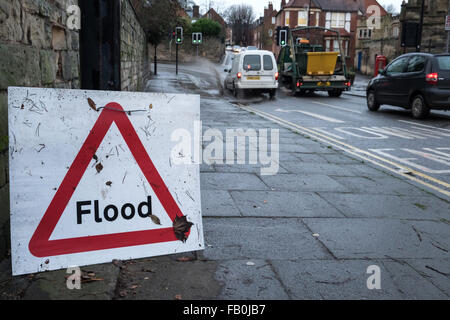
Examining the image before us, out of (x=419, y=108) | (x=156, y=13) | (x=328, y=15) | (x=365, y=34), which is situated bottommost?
(x=419, y=108)

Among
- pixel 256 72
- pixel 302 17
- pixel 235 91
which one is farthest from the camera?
pixel 302 17

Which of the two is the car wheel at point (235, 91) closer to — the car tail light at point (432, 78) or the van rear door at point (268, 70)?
the van rear door at point (268, 70)

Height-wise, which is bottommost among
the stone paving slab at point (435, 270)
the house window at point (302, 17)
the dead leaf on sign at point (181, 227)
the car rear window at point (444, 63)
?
the stone paving slab at point (435, 270)

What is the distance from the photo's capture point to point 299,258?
333 cm

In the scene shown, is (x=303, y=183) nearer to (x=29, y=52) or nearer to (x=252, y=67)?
(x=29, y=52)

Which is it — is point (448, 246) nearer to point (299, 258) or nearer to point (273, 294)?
point (299, 258)

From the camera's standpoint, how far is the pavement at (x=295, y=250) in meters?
2.76

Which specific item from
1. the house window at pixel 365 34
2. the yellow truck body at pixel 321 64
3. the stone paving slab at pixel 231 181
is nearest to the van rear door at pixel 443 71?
the yellow truck body at pixel 321 64

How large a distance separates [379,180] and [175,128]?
3.74m

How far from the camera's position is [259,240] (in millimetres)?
3674

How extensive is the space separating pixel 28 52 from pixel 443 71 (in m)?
11.8

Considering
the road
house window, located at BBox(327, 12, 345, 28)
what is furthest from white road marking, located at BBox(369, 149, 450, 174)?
house window, located at BBox(327, 12, 345, 28)

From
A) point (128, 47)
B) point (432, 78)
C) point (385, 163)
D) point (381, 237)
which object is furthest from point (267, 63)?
point (381, 237)

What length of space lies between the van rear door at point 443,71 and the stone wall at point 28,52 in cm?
1072
